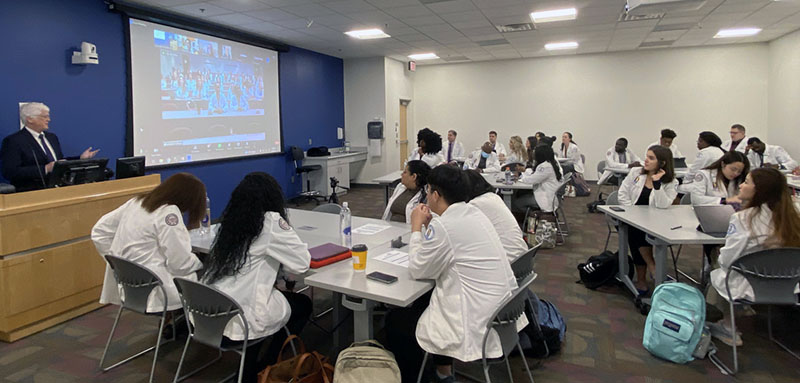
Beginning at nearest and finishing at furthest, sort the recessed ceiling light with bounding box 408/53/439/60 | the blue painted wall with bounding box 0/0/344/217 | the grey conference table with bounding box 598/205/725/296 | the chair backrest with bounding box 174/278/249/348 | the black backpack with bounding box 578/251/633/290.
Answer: the chair backrest with bounding box 174/278/249/348, the grey conference table with bounding box 598/205/725/296, the black backpack with bounding box 578/251/633/290, the blue painted wall with bounding box 0/0/344/217, the recessed ceiling light with bounding box 408/53/439/60

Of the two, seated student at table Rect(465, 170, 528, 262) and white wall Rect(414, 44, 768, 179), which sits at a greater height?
white wall Rect(414, 44, 768, 179)

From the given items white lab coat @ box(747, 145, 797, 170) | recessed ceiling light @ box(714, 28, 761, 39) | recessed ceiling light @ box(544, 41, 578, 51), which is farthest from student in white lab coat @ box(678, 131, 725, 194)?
recessed ceiling light @ box(544, 41, 578, 51)

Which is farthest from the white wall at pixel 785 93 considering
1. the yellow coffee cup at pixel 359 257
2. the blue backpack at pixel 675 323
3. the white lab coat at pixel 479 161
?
the yellow coffee cup at pixel 359 257

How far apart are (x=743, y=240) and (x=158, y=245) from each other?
11.1 feet

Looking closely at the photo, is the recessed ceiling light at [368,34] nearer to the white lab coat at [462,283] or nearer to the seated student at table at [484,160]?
the seated student at table at [484,160]

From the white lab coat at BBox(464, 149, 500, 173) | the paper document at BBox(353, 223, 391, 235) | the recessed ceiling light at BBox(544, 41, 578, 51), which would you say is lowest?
the paper document at BBox(353, 223, 391, 235)

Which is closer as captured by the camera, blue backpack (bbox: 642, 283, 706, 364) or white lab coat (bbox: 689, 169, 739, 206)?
blue backpack (bbox: 642, 283, 706, 364)

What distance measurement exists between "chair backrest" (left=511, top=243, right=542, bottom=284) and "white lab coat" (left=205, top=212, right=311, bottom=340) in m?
1.14

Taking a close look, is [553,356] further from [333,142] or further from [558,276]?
[333,142]

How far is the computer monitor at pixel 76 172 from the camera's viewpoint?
375 cm

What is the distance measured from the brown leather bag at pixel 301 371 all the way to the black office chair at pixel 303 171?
6867 millimetres

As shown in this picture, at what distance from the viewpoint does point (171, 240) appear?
2727 millimetres

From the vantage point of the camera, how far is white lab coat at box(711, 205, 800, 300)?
2.80 m

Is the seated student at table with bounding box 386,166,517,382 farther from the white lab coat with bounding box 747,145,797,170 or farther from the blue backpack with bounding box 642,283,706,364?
the white lab coat with bounding box 747,145,797,170
